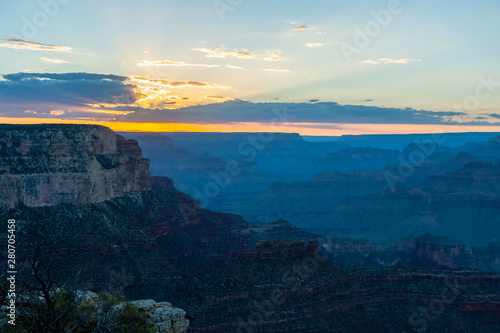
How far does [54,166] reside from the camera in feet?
275

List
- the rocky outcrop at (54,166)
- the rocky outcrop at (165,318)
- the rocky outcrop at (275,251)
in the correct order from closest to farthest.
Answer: the rocky outcrop at (165,318)
the rocky outcrop at (275,251)
the rocky outcrop at (54,166)

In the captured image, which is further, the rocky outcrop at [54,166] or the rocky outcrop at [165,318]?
the rocky outcrop at [54,166]

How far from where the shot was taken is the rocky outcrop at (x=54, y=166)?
7781 cm

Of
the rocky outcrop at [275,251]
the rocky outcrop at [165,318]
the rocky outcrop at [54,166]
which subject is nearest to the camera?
the rocky outcrop at [165,318]

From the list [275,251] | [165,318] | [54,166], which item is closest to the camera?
[165,318]

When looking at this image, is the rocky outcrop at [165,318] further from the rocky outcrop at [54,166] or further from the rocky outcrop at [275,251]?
the rocky outcrop at [54,166]

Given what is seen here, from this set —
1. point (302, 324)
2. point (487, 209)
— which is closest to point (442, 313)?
point (302, 324)

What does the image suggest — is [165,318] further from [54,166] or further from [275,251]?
[54,166]

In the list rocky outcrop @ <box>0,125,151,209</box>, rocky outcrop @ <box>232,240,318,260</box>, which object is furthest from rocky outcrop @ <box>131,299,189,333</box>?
rocky outcrop @ <box>0,125,151,209</box>

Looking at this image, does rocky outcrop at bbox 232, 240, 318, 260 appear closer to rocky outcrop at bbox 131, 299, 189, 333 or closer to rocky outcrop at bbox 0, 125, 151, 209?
rocky outcrop at bbox 0, 125, 151, 209

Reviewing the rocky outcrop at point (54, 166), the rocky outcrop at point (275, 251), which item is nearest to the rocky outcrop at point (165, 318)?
the rocky outcrop at point (275, 251)

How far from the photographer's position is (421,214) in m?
172

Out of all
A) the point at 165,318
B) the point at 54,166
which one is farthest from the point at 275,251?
Answer: the point at 165,318

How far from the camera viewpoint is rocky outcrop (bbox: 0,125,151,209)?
77.8 metres
